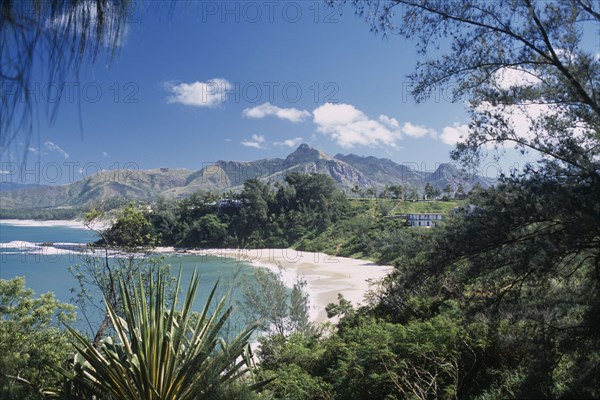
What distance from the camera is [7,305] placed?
6.09 metres

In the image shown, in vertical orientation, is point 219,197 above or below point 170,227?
above

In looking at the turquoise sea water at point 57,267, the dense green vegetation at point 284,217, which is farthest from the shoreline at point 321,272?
the dense green vegetation at point 284,217

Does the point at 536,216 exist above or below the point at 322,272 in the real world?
above

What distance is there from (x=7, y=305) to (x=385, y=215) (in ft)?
129

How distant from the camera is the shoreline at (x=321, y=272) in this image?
58.8 ft

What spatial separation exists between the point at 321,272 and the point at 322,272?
72 millimetres

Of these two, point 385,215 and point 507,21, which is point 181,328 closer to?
point 507,21

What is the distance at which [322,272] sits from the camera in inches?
1045

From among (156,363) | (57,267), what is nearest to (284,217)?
(57,267)

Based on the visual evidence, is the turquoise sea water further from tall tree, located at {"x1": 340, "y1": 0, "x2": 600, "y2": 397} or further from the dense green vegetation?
tall tree, located at {"x1": 340, "y1": 0, "x2": 600, "y2": 397}

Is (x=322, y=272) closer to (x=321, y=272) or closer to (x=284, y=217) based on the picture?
(x=321, y=272)

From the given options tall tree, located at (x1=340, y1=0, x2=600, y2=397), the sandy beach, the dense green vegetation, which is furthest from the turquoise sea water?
tall tree, located at (x1=340, y1=0, x2=600, y2=397)

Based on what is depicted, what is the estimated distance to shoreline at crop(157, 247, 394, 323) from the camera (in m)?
17.9

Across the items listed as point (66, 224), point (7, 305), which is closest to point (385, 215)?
point (7, 305)
